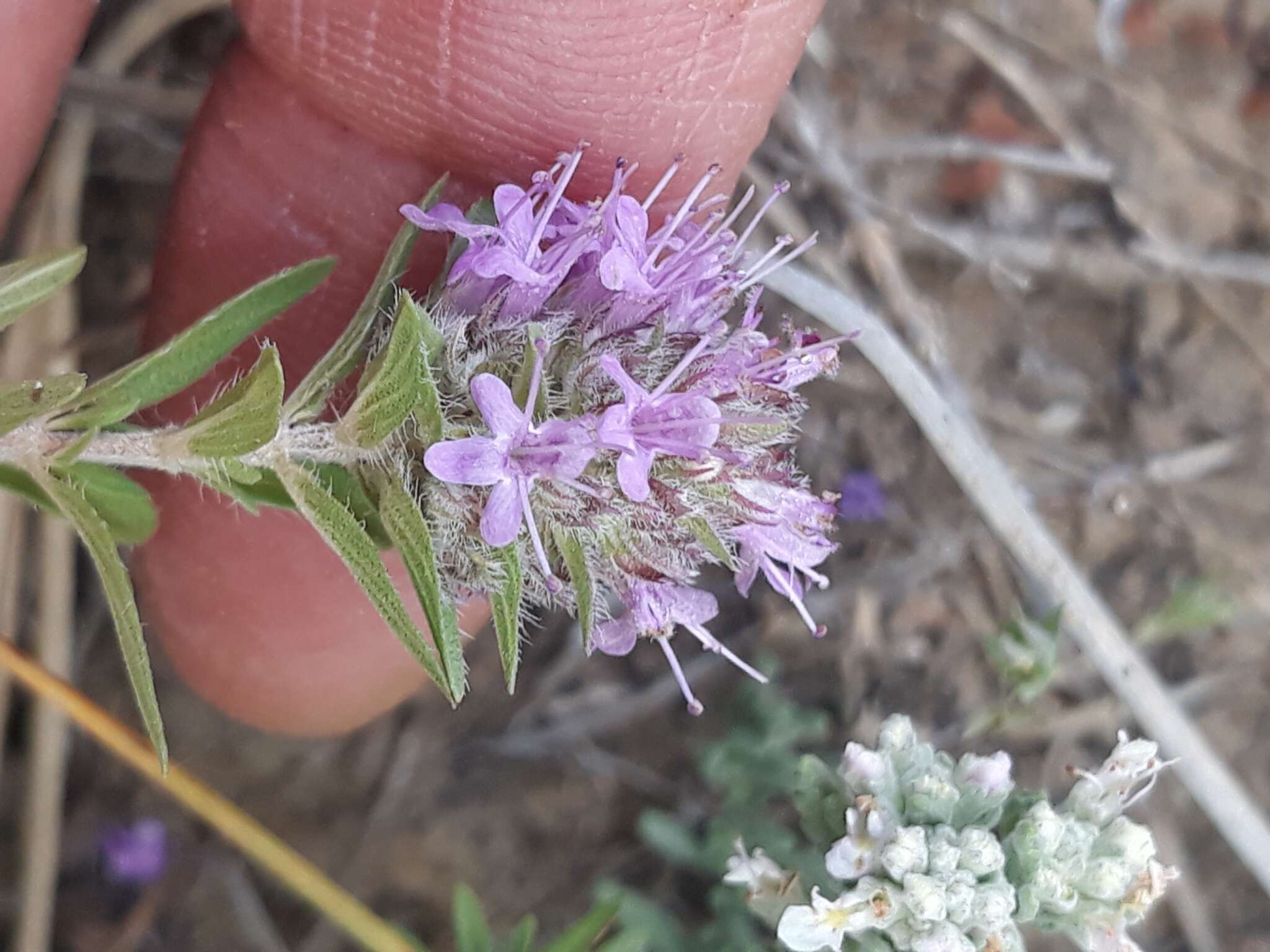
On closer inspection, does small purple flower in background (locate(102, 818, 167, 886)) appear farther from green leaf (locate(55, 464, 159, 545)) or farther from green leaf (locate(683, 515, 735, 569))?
green leaf (locate(683, 515, 735, 569))

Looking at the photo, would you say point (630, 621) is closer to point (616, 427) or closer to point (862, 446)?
point (616, 427)

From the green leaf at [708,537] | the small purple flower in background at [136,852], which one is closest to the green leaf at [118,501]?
the green leaf at [708,537]

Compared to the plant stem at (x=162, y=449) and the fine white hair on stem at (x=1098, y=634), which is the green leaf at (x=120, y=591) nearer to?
the plant stem at (x=162, y=449)

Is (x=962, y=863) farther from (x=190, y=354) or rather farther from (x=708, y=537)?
(x=190, y=354)

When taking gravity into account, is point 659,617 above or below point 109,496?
below

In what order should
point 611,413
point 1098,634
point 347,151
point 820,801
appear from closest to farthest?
point 611,413 → point 820,801 → point 347,151 → point 1098,634

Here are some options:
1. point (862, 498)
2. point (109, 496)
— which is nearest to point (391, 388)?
point (109, 496)

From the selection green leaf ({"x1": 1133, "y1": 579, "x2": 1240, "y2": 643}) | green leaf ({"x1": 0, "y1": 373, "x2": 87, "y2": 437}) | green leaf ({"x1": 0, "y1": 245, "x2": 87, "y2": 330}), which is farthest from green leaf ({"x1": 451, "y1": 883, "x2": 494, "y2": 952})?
green leaf ({"x1": 1133, "y1": 579, "x2": 1240, "y2": 643})
